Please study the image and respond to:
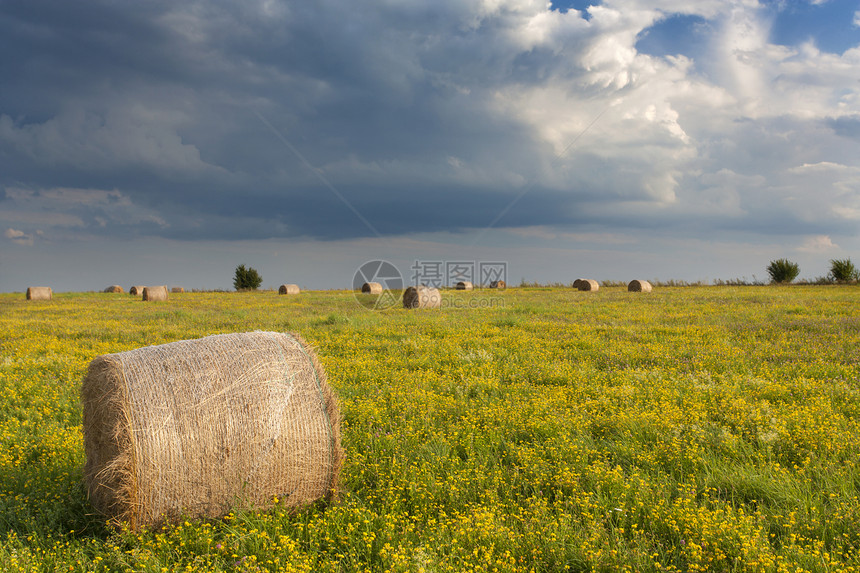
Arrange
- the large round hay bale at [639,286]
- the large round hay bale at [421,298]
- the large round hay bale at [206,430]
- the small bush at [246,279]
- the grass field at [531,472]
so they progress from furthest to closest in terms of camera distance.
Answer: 1. the small bush at [246,279]
2. the large round hay bale at [639,286]
3. the large round hay bale at [421,298]
4. the large round hay bale at [206,430]
5. the grass field at [531,472]

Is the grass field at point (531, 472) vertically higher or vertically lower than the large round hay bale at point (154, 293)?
lower

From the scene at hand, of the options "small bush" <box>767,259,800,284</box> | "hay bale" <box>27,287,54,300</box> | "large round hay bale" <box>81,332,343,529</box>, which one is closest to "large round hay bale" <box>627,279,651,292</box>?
"small bush" <box>767,259,800,284</box>

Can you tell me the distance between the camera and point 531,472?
5496 millimetres

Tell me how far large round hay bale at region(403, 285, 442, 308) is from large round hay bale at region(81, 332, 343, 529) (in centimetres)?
1908

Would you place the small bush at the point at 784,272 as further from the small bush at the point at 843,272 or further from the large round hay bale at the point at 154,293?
the large round hay bale at the point at 154,293

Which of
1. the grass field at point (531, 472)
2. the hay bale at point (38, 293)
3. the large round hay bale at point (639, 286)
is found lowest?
the grass field at point (531, 472)

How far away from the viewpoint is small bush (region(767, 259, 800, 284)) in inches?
1759

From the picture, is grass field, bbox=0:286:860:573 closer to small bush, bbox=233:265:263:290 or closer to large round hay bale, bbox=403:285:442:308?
large round hay bale, bbox=403:285:442:308

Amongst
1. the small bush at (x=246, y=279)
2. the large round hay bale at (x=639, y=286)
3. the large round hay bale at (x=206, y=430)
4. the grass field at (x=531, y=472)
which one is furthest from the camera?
the small bush at (x=246, y=279)

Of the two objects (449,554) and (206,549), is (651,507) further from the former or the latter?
(206,549)

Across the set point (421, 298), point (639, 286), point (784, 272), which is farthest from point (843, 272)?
point (421, 298)

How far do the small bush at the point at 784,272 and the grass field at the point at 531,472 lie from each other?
41.1 meters

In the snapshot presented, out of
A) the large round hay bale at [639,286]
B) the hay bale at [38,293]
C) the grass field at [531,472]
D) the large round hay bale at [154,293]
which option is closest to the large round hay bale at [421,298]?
the grass field at [531,472]

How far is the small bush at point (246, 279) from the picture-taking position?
50688 millimetres
